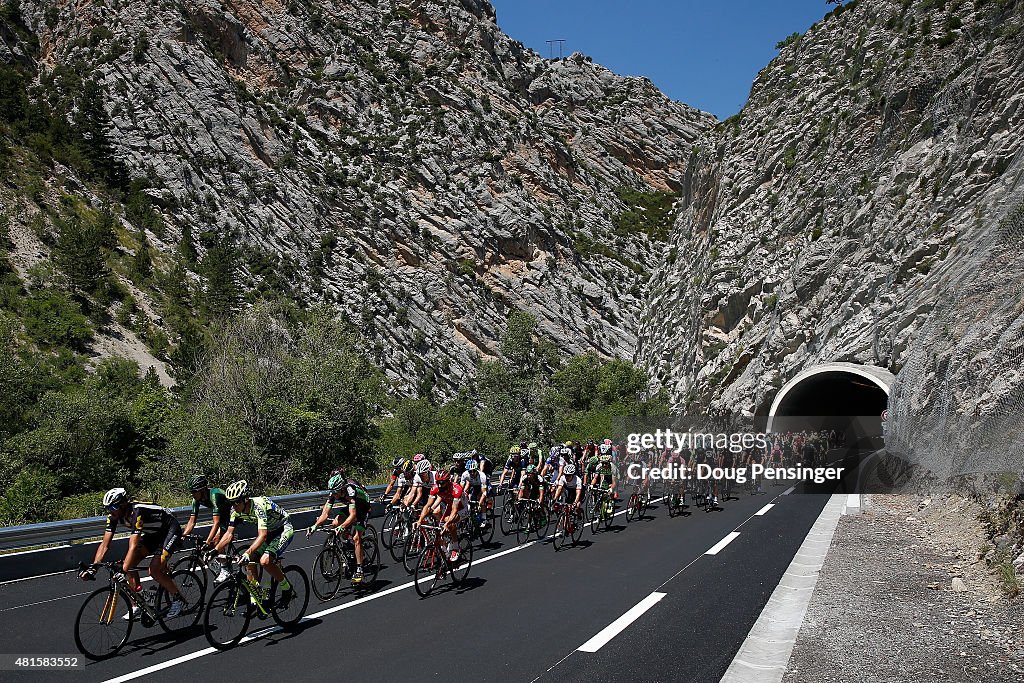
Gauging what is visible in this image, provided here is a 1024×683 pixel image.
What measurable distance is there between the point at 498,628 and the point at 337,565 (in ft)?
9.99

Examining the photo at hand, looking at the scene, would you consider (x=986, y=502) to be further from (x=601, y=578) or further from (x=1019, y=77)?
(x=1019, y=77)

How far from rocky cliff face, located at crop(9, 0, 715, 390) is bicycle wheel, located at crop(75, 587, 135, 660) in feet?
166

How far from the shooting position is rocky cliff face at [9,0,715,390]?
63.6m

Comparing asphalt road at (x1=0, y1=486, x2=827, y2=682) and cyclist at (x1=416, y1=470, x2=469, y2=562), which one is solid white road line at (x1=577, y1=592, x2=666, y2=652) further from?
cyclist at (x1=416, y1=470, x2=469, y2=562)

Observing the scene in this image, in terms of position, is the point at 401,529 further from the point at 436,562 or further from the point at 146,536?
the point at 146,536

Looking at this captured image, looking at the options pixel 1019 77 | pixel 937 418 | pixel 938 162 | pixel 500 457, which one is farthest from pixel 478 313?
pixel 937 418

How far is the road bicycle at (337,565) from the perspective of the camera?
9.52 m

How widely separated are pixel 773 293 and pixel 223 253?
1706 inches

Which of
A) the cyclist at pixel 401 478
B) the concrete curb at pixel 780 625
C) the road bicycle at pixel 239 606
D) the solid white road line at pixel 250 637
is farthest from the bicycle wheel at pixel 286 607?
the concrete curb at pixel 780 625

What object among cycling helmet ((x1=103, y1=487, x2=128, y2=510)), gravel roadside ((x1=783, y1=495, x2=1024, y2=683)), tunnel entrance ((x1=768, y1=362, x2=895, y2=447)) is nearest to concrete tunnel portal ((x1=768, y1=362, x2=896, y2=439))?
tunnel entrance ((x1=768, y1=362, x2=895, y2=447))

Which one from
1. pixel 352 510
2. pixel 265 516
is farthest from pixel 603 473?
pixel 265 516

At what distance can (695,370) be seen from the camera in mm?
50750

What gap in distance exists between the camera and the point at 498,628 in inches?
312

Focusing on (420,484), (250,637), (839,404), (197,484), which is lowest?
(250,637)
